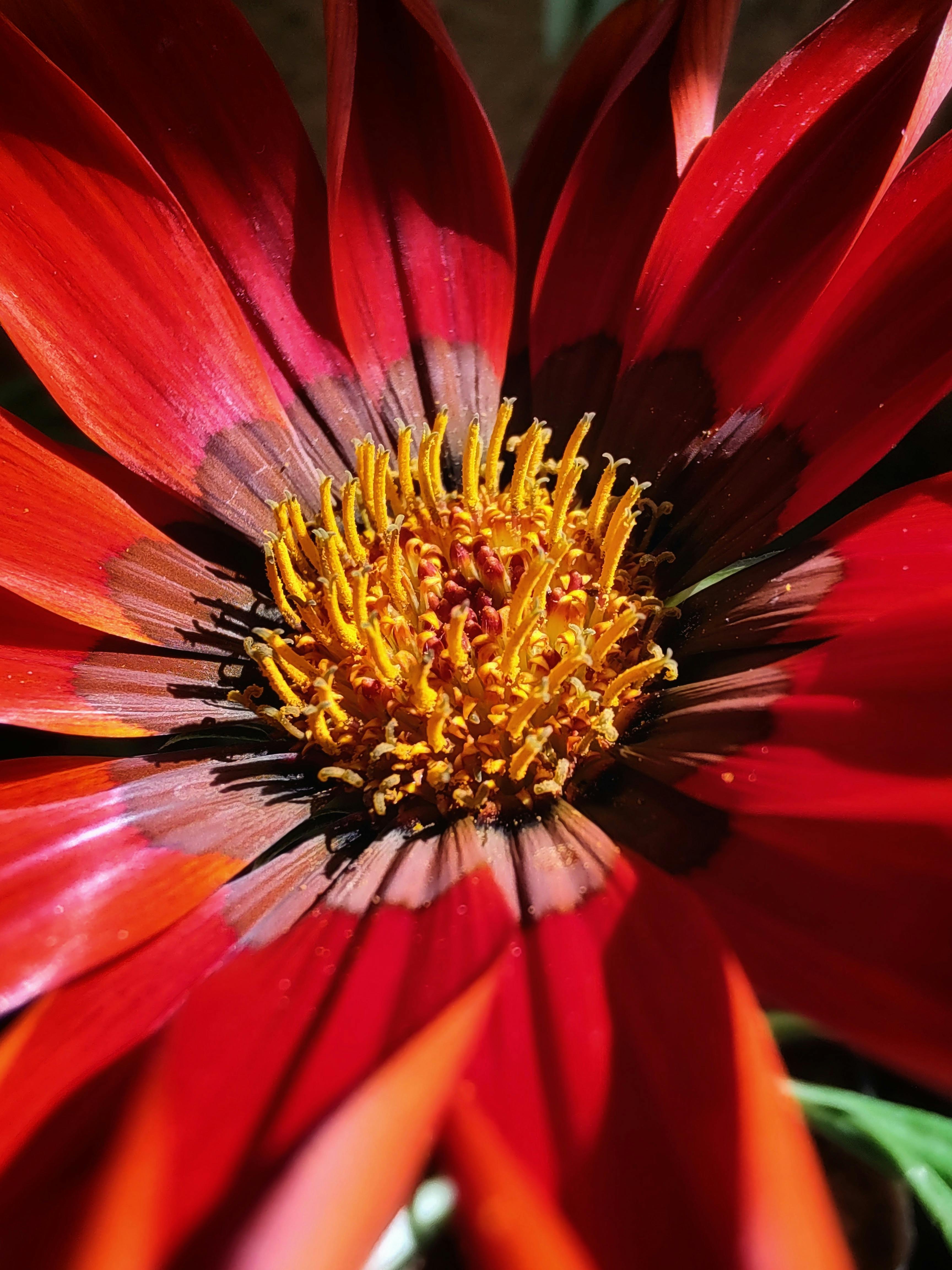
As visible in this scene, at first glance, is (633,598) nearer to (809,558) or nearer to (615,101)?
(809,558)

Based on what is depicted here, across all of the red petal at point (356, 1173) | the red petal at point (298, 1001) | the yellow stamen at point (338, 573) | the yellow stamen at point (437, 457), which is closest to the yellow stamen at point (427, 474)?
the yellow stamen at point (437, 457)

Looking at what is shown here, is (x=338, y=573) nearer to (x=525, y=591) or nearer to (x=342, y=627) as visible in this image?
(x=342, y=627)

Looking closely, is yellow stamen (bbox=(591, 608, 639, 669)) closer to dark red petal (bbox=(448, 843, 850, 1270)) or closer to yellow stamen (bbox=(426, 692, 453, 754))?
yellow stamen (bbox=(426, 692, 453, 754))

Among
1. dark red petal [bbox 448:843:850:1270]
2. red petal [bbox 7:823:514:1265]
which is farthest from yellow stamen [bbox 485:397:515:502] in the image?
dark red petal [bbox 448:843:850:1270]

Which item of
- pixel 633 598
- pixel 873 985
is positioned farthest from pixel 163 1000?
pixel 633 598

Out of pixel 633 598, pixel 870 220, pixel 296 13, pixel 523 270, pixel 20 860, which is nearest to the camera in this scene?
pixel 20 860

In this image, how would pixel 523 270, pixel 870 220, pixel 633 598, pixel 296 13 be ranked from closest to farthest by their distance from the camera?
1. pixel 870 220
2. pixel 633 598
3. pixel 523 270
4. pixel 296 13

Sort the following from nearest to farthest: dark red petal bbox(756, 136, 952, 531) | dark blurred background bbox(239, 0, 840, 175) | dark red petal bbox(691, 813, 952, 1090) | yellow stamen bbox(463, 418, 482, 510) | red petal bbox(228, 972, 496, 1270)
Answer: red petal bbox(228, 972, 496, 1270)
dark red petal bbox(691, 813, 952, 1090)
dark red petal bbox(756, 136, 952, 531)
yellow stamen bbox(463, 418, 482, 510)
dark blurred background bbox(239, 0, 840, 175)
